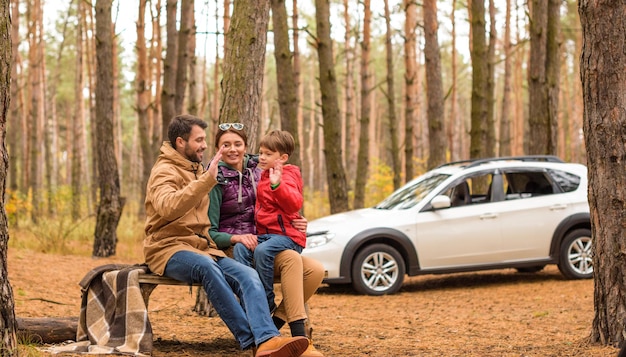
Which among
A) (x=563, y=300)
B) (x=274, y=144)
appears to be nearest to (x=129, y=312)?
(x=274, y=144)

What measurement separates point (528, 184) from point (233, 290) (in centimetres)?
719

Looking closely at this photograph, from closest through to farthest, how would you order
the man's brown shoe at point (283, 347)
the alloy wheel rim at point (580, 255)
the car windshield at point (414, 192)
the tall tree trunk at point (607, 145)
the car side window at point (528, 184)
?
the man's brown shoe at point (283, 347) → the tall tree trunk at point (607, 145) → the car windshield at point (414, 192) → the alloy wheel rim at point (580, 255) → the car side window at point (528, 184)

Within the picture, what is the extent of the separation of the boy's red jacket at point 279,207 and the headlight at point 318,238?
453cm

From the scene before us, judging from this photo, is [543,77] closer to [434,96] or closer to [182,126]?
[434,96]

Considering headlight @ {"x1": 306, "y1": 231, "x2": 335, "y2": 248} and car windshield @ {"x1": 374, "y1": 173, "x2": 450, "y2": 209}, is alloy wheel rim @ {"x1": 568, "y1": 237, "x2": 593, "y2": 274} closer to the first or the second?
car windshield @ {"x1": 374, "y1": 173, "x2": 450, "y2": 209}

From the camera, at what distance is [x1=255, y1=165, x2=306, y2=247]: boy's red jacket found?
224 inches

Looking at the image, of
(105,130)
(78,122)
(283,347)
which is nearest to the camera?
(283,347)

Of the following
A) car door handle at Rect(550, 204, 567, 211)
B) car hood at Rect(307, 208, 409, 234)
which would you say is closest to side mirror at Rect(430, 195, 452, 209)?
car hood at Rect(307, 208, 409, 234)

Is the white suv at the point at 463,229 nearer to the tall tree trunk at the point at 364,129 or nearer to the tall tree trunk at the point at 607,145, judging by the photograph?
the tall tree trunk at the point at 607,145

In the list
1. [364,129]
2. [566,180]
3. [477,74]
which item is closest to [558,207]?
[566,180]

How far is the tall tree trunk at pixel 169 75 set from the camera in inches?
620

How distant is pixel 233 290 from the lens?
558 centimetres

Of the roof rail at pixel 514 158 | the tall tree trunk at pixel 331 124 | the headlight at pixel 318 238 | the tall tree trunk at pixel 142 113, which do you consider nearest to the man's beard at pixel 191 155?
the headlight at pixel 318 238

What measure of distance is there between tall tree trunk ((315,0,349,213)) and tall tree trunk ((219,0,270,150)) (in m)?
6.45
